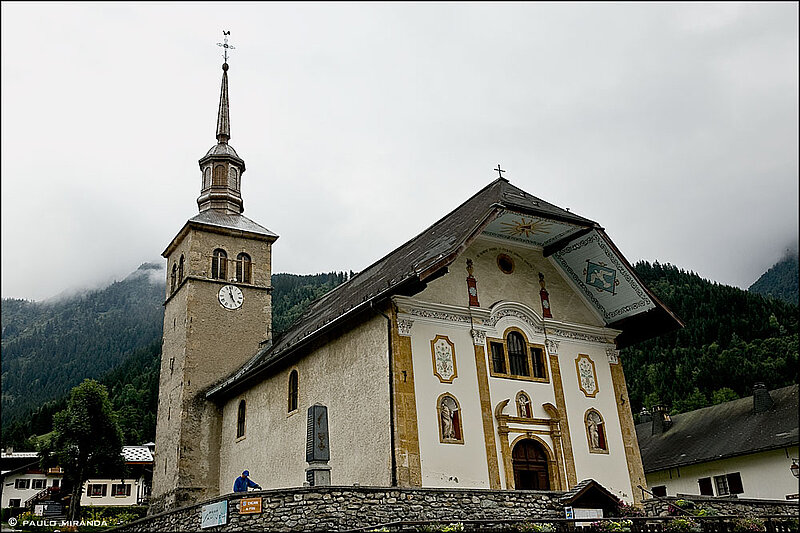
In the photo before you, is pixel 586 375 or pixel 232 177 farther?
pixel 232 177

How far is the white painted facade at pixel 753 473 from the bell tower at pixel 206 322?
2170 cm

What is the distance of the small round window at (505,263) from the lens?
23.7m

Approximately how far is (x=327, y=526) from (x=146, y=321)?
18589 cm

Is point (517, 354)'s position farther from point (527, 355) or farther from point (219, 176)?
point (219, 176)

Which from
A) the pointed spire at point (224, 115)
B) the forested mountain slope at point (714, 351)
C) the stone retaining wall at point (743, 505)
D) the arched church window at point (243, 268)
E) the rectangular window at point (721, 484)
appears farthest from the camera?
the forested mountain slope at point (714, 351)

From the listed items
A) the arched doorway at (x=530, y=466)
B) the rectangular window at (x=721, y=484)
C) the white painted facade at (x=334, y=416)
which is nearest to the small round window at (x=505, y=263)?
the white painted facade at (x=334, y=416)

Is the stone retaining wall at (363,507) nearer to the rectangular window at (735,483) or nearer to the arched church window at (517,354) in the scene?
the arched church window at (517,354)

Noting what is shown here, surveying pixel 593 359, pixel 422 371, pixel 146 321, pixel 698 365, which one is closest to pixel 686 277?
pixel 698 365

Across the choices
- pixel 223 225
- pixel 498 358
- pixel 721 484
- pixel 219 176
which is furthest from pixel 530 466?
pixel 219 176

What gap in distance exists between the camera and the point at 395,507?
1669 cm

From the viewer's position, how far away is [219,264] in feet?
114

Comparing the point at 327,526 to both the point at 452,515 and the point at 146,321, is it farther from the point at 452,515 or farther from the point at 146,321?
the point at 146,321

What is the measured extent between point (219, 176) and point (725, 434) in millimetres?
28688

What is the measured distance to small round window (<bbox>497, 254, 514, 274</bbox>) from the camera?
77.9 feet
